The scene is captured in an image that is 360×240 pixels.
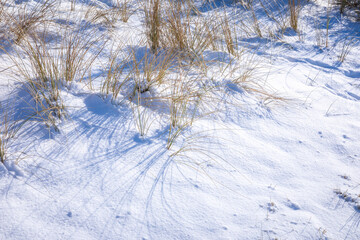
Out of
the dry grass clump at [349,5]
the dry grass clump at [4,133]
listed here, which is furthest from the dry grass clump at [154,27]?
the dry grass clump at [349,5]

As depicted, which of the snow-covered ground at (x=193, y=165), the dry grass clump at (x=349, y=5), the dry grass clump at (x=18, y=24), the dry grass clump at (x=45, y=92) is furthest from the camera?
the dry grass clump at (x=349, y=5)

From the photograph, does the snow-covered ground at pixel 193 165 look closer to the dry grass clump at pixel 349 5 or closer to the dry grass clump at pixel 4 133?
the dry grass clump at pixel 4 133

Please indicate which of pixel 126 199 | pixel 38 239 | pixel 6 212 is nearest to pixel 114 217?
pixel 126 199

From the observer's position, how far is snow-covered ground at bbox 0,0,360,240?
1.23 metres

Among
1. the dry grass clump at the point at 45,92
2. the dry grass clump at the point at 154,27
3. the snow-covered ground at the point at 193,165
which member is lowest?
the snow-covered ground at the point at 193,165

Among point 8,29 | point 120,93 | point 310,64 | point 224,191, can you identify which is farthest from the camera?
point 310,64

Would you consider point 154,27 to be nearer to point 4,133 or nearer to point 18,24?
point 18,24

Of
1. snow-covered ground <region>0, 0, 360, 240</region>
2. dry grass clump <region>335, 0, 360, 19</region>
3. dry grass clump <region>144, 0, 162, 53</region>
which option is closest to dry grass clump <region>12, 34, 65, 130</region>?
snow-covered ground <region>0, 0, 360, 240</region>

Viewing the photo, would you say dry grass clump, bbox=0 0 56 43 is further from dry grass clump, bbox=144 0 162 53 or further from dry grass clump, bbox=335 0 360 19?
dry grass clump, bbox=335 0 360 19

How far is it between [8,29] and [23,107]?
1090mm

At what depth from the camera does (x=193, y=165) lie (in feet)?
5.14

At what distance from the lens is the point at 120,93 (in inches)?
78.4

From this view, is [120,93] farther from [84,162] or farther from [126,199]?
[126,199]

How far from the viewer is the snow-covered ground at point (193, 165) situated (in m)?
1.23
